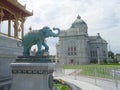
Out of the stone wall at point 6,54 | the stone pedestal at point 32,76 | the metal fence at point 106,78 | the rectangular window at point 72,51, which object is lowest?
the metal fence at point 106,78

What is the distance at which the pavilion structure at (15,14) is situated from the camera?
14.1m

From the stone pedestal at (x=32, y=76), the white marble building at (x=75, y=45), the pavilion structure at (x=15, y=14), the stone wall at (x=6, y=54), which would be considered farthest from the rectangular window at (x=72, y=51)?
the stone pedestal at (x=32, y=76)

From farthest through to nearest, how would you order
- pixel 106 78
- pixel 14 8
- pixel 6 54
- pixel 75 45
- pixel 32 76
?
1. pixel 75 45
2. pixel 106 78
3. pixel 14 8
4. pixel 6 54
5. pixel 32 76

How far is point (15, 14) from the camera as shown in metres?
15.1

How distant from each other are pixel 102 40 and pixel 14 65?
287 feet

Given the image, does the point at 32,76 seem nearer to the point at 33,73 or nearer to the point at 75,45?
the point at 33,73

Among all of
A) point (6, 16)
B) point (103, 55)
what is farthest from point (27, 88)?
point (103, 55)

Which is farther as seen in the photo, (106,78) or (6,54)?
(106,78)

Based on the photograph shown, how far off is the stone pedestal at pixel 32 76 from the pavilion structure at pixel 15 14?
25.7ft

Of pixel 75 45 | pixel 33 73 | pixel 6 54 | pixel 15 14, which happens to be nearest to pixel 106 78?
pixel 15 14

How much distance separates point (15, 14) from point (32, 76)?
9.59 metres

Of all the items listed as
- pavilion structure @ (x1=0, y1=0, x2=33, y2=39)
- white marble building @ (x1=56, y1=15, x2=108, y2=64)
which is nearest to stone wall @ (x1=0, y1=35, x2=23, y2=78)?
pavilion structure @ (x1=0, y1=0, x2=33, y2=39)

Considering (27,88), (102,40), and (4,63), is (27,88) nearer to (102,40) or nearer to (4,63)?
(4,63)

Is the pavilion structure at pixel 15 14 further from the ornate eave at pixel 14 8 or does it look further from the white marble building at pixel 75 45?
the white marble building at pixel 75 45
